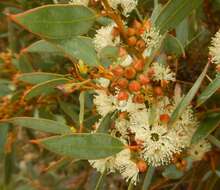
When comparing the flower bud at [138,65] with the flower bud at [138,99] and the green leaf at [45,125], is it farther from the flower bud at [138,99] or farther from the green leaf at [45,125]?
the green leaf at [45,125]

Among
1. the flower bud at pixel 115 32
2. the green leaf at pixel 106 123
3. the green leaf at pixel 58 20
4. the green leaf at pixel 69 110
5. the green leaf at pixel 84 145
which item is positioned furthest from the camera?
the green leaf at pixel 69 110

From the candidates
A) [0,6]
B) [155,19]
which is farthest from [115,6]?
[0,6]

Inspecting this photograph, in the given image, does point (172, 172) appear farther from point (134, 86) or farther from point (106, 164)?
point (134, 86)

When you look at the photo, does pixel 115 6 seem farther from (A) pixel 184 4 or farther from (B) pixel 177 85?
(B) pixel 177 85

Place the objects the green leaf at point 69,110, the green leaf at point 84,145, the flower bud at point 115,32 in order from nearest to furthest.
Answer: the green leaf at point 84,145 < the flower bud at point 115,32 < the green leaf at point 69,110

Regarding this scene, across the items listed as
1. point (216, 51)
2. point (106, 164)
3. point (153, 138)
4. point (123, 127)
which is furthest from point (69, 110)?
point (216, 51)

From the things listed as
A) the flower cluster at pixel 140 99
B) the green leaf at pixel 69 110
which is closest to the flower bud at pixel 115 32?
the flower cluster at pixel 140 99
